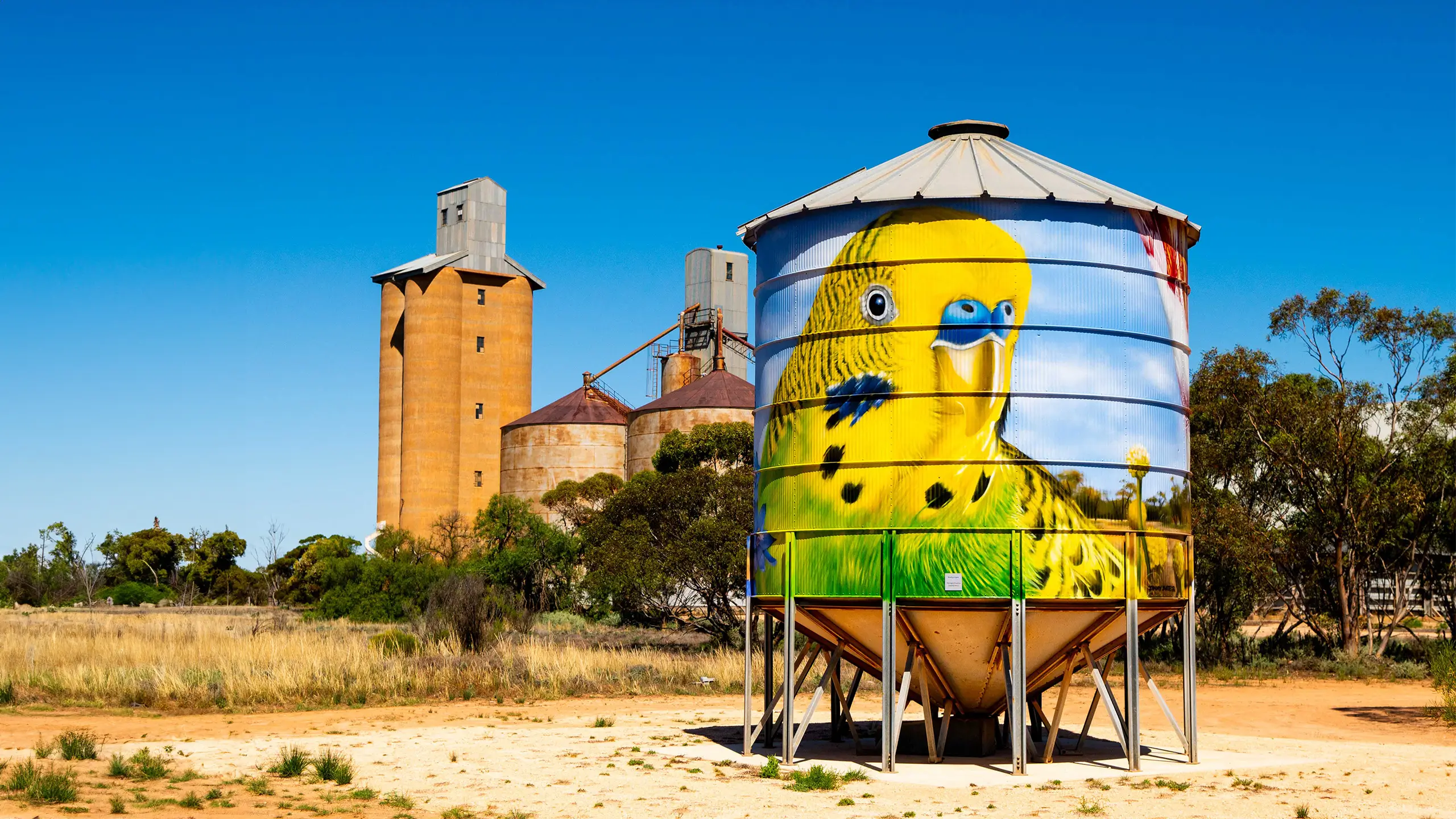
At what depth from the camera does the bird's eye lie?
1652 cm

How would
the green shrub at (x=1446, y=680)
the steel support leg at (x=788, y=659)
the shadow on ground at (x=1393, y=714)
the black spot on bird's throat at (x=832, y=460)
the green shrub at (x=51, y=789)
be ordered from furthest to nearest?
1. the shadow on ground at (x=1393, y=714)
2. the green shrub at (x=1446, y=680)
3. the steel support leg at (x=788, y=659)
4. the black spot on bird's throat at (x=832, y=460)
5. the green shrub at (x=51, y=789)

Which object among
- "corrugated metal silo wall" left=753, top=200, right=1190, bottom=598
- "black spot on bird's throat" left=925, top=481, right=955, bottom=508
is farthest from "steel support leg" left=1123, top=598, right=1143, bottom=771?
"black spot on bird's throat" left=925, top=481, right=955, bottom=508

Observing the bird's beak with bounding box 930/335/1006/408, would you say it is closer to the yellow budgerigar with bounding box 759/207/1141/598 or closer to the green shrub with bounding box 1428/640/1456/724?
the yellow budgerigar with bounding box 759/207/1141/598

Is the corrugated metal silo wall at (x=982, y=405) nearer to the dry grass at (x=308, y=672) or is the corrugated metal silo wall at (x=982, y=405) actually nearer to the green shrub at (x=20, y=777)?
the green shrub at (x=20, y=777)

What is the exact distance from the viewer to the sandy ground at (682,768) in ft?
46.0

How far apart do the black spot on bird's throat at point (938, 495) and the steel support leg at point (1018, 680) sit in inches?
53.7

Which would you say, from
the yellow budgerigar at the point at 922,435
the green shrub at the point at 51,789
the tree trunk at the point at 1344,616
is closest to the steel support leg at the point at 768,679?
the yellow budgerigar at the point at 922,435

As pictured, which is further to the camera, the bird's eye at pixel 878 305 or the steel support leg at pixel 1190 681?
the steel support leg at pixel 1190 681

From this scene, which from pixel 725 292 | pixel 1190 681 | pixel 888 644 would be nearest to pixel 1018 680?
pixel 888 644

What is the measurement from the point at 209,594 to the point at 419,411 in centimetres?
1628

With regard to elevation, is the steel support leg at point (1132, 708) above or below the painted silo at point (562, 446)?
below

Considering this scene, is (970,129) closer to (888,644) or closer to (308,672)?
(888,644)

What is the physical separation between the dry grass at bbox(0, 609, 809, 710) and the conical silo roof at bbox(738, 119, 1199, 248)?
1221 centimetres

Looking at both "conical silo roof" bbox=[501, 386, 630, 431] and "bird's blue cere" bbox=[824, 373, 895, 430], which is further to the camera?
"conical silo roof" bbox=[501, 386, 630, 431]
